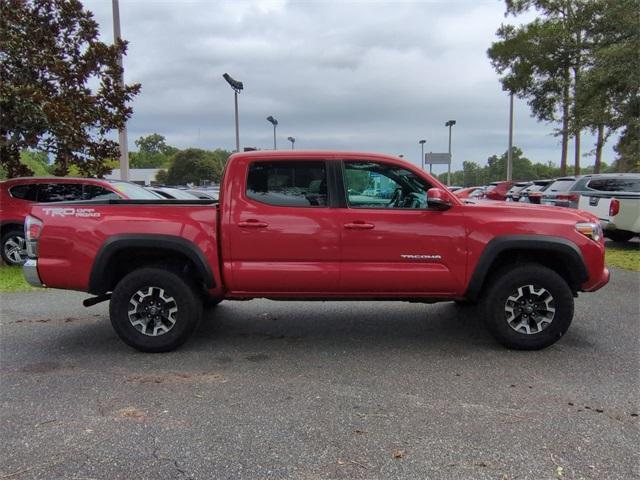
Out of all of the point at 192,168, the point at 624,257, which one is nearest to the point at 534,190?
the point at 624,257

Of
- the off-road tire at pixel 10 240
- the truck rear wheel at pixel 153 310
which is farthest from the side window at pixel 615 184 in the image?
the off-road tire at pixel 10 240

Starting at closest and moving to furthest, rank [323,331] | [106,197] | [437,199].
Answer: [437,199] < [323,331] < [106,197]

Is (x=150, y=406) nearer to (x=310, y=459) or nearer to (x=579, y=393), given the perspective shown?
(x=310, y=459)

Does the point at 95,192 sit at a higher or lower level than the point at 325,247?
higher

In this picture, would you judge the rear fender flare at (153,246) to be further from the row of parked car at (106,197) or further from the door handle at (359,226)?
the row of parked car at (106,197)

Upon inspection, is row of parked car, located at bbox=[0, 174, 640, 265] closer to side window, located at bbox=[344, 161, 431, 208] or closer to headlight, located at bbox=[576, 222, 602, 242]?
headlight, located at bbox=[576, 222, 602, 242]

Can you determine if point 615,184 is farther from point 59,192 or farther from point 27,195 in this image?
point 27,195

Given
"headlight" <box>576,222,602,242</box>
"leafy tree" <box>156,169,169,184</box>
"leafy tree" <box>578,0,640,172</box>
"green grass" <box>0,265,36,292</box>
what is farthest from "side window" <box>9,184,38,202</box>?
"leafy tree" <box>156,169,169,184</box>

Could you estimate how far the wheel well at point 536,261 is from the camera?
16.2ft

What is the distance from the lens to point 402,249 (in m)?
4.79

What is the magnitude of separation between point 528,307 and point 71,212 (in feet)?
14.4

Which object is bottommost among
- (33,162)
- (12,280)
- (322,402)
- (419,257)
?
(322,402)

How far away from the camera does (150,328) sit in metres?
4.93

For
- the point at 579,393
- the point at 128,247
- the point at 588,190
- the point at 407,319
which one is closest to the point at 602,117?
the point at 588,190
